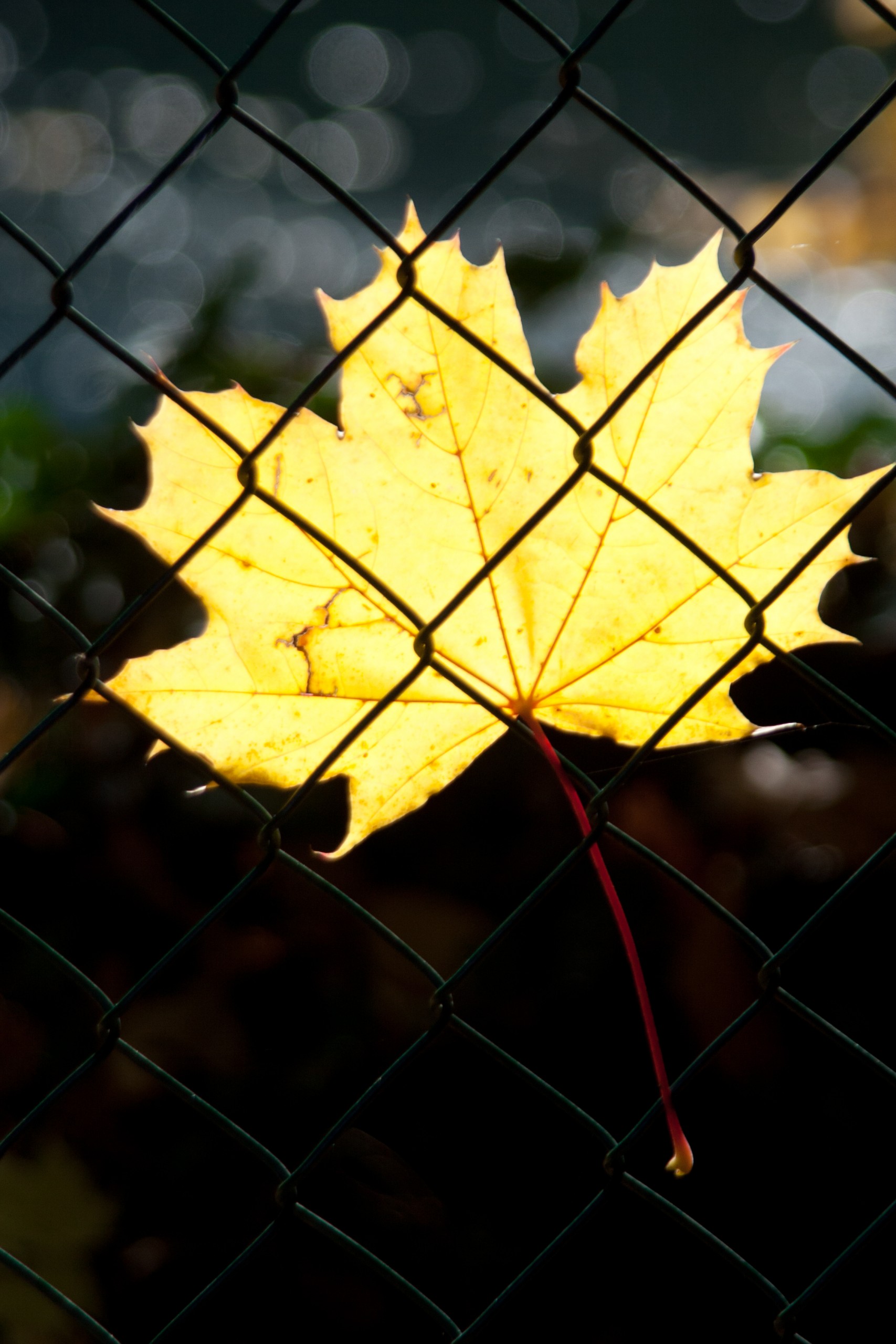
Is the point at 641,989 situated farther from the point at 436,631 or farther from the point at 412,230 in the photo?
the point at 412,230

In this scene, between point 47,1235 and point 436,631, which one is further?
point 47,1235

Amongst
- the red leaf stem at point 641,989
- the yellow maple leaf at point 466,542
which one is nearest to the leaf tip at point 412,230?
the yellow maple leaf at point 466,542

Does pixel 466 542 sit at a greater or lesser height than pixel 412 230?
lesser

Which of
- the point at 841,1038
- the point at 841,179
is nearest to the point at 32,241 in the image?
the point at 841,1038

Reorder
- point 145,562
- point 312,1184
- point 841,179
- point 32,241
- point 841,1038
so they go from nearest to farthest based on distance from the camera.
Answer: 1. point 32,241
2. point 841,1038
3. point 312,1184
4. point 145,562
5. point 841,179

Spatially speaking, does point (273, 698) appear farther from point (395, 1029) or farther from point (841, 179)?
point (841, 179)

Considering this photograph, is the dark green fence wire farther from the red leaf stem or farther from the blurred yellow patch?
the blurred yellow patch

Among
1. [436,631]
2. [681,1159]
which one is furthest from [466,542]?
[681,1159]
